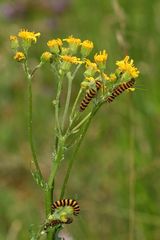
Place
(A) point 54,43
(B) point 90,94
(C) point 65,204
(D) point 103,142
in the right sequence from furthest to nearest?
(D) point 103,142 → (A) point 54,43 → (B) point 90,94 → (C) point 65,204

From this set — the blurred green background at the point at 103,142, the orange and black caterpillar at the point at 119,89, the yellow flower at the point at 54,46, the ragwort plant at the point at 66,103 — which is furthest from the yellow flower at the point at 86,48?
the blurred green background at the point at 103,142

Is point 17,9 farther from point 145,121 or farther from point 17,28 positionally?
point 145,121

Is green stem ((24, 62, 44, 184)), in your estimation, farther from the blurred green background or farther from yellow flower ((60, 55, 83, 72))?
the blurred green background

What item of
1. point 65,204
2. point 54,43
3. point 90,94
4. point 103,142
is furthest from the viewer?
point 103,142

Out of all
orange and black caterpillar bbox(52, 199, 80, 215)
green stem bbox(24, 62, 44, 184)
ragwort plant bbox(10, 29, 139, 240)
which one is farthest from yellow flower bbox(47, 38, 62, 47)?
orange and black caterpillar bbox(52, 199, 80, 215)

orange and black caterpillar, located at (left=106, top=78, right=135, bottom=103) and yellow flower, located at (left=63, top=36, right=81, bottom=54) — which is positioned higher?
yellow flower, located at (left=63, top=36, right=81, bottom=54)

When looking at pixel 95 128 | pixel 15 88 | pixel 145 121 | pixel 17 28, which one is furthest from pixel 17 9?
pixel 145 121

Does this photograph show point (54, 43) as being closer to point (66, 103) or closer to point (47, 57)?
point (47, 57)

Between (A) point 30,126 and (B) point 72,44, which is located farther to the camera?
(B) point 72,44

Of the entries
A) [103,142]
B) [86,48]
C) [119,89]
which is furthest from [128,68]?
[103,142]
